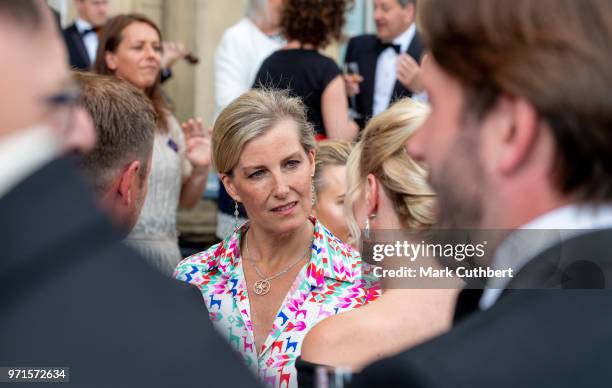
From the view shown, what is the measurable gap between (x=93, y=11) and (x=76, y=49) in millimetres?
380

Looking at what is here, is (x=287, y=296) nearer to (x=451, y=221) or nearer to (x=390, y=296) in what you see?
(x=390, y=296)

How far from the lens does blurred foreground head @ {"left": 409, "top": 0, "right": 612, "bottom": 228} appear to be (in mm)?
1225

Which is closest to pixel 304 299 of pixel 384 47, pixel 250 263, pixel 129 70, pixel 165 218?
pixel 250 263

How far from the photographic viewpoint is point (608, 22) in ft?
4.08

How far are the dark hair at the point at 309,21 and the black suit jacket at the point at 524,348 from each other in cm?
423

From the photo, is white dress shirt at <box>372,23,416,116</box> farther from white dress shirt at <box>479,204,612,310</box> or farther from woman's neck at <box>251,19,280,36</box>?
white dress shirt at <box>479,204,612,310</box>

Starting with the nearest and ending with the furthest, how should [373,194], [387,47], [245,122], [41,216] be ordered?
[41,216] → [373,194] → [245,122] → [387,47]

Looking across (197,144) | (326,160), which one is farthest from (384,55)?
(326,160)

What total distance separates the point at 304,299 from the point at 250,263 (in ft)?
1.03

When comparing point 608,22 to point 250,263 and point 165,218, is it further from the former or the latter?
point 165,218

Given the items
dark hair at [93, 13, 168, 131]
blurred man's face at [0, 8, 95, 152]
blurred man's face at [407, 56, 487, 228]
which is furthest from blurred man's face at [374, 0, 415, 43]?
blurred man's face at [0, 8, 95, 152]

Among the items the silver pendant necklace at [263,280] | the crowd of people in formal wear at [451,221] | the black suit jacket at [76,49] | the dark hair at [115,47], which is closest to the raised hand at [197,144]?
the dark hair at [115,47]

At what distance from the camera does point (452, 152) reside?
4.41 ft

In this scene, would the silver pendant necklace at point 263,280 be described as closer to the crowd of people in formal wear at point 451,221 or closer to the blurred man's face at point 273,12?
the crowd of people in formal wear at point 451,221
